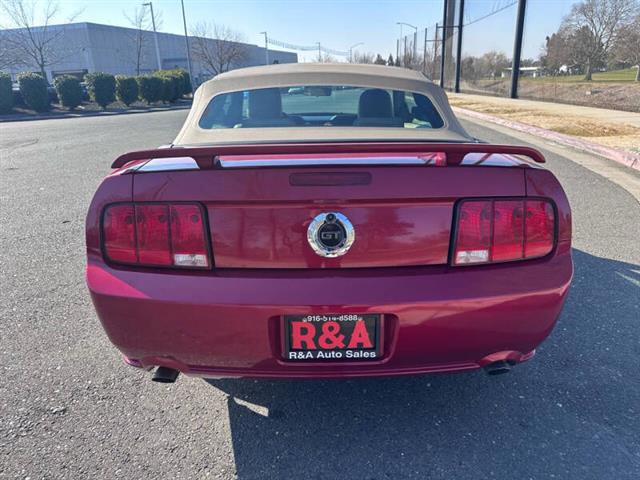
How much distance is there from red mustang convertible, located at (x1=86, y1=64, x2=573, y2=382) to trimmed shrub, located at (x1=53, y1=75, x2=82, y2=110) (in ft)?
94.6

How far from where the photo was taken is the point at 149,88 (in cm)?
3070

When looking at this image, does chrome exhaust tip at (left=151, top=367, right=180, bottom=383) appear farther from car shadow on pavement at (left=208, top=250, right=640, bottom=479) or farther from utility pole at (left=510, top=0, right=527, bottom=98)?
utility pole at (left=510, top=0, right=527, bottom=98)

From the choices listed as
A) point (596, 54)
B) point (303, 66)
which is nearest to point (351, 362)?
point (303, 66)

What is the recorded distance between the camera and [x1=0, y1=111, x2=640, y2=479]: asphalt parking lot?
6.17 feet

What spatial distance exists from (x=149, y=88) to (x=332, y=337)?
109 ft

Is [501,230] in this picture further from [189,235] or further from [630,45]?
[630,45]

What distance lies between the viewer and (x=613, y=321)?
9.62ft

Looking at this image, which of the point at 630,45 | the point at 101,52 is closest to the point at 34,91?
the point at 630,45

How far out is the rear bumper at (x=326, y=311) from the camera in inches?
65.6

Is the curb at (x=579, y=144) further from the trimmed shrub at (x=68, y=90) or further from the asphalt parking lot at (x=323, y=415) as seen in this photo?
the trimmed shrub at (x=68, y=90)

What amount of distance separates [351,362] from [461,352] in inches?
17.4

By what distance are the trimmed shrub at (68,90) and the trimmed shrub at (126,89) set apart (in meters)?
2.84

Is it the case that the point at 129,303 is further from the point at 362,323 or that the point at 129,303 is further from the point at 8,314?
the point at 8,314

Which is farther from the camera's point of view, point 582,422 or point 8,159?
point 8,159
